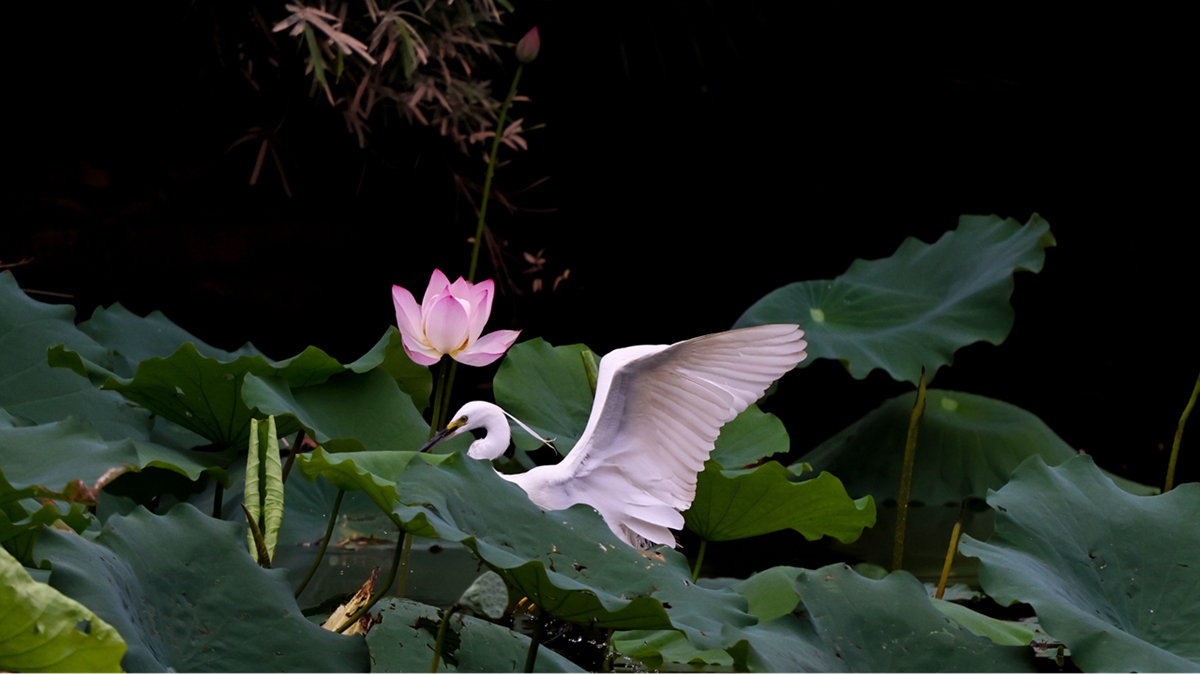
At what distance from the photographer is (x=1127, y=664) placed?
84cm

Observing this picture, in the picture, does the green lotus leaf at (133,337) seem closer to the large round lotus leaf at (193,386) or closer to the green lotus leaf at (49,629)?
Answer: the large round lotus leaf at (193,386)

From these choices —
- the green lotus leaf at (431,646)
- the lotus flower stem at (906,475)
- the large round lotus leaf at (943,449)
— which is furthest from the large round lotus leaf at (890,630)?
the large round lotus leaf at (943,449)

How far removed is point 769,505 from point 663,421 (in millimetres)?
227

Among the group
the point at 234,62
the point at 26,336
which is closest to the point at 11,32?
the point at 234,62

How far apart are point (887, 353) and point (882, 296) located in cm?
24

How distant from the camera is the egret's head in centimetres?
111

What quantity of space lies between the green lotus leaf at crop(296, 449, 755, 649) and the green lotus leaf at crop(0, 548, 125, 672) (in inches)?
8.5

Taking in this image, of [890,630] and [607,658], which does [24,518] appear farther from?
[890,630]

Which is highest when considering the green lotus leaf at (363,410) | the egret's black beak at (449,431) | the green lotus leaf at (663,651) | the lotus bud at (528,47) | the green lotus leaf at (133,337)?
the lotus bud at (528,47)

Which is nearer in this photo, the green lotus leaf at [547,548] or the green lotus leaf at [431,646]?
the green lotus leaf at [547,548]

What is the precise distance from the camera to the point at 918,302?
1942 millimetres

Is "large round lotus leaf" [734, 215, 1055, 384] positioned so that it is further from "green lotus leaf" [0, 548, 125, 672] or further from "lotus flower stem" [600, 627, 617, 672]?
"green lotus leaf" [0, 548, 125, 672]

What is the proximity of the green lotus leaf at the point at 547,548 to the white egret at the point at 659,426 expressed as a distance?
0.13 meters

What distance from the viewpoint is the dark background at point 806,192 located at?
261cm
